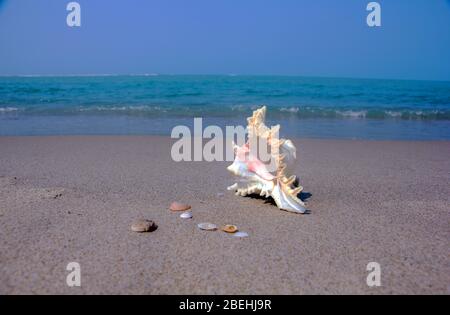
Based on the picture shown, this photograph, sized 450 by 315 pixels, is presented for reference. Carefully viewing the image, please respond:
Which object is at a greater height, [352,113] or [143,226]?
[352,113]

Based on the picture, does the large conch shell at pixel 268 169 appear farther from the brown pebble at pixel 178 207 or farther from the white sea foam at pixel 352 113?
the white sea foam at pixel 352 113

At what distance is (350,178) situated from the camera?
4.22 metres

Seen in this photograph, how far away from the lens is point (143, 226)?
97.5 inches

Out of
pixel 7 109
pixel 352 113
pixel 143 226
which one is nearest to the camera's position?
pixel 143 226

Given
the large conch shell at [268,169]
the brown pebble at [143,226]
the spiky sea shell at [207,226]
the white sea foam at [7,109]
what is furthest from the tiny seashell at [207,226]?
the white sea foam at [7,109]

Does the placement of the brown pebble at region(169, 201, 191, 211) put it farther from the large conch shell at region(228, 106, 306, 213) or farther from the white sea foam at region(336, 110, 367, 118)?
the white sea foam at region(336, 110, 367, 118)

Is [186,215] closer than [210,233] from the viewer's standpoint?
No

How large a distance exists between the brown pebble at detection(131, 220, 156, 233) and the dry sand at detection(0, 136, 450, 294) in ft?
0.16

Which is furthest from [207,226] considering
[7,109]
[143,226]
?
[7,109]

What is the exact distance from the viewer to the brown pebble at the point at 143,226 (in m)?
2.46

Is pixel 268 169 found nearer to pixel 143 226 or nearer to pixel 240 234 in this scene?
pixel 240 234

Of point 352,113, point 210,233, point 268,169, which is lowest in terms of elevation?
point 210,233

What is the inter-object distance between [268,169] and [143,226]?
1.11 meters
